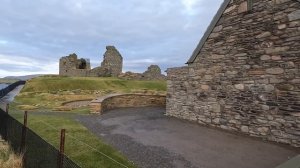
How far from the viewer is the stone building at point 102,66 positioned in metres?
44.1

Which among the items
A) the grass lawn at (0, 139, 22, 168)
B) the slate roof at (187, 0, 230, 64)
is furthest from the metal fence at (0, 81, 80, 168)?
the slate roof at (187, 0, 230, 64)

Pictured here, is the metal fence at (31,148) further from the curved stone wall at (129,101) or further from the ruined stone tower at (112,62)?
the ruined stone tower at (112,62)

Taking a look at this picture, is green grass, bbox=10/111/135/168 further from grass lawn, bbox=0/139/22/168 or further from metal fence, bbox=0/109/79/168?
grass lawn, bbox=0/139/22/168

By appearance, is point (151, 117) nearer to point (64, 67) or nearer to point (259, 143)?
point (259, 143)

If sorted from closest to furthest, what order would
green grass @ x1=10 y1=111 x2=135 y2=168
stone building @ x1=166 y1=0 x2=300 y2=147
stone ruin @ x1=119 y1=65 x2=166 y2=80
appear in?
green grass @ x1=10 y1=111 x2=135 y2=168, stone building @ x1=166 y1=0 x2=300 y2=147, stone ruin @ x1=119 y1=65 x2=166 y2=80

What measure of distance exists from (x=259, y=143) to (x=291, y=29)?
4.36 meters

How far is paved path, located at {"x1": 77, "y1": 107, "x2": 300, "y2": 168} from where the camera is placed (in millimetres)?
7516

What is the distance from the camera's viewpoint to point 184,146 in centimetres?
923

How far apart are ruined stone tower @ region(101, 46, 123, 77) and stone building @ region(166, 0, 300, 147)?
31461mm

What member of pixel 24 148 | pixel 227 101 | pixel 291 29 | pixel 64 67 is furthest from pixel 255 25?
pixel 64 67

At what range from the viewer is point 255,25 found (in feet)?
35.9

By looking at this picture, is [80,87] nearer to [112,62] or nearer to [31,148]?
[112,62]

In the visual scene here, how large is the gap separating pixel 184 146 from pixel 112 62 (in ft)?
122

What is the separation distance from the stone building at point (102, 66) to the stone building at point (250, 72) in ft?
102
